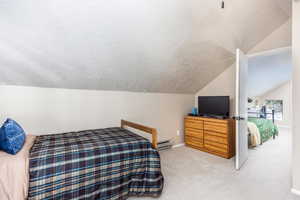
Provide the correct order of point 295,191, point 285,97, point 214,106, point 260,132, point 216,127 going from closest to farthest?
point 295,191, point 216,127, point 214,106, point 260,132, point 285,97

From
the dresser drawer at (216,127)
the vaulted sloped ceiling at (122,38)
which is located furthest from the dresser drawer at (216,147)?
the vaulted sloped ceiling at (122,38)

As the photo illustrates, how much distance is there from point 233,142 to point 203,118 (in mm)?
779

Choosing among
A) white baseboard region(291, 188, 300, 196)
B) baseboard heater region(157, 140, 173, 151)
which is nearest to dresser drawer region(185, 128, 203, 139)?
baseboard heater region(157, 140, 173, 151)

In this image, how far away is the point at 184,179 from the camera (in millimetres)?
2328

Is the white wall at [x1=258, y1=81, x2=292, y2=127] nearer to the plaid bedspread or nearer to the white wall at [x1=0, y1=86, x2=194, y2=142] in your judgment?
the white wall at [x1=0, y1=86, x2=194, y2=142]

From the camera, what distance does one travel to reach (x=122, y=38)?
6.86 feet

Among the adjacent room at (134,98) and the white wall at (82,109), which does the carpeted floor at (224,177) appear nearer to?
the adjacent room at (134,98)

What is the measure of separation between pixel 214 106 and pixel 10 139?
360cm

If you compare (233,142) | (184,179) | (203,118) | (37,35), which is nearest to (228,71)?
(203,118)

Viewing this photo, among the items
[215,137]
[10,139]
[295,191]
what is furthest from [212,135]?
[10,139]

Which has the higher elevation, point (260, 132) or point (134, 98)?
point (134, 98)

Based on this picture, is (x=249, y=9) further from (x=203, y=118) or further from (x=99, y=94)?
(x=99, y=94)

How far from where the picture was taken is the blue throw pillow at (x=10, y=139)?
4.96ft

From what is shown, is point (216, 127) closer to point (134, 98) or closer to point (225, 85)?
point (225, 85)
